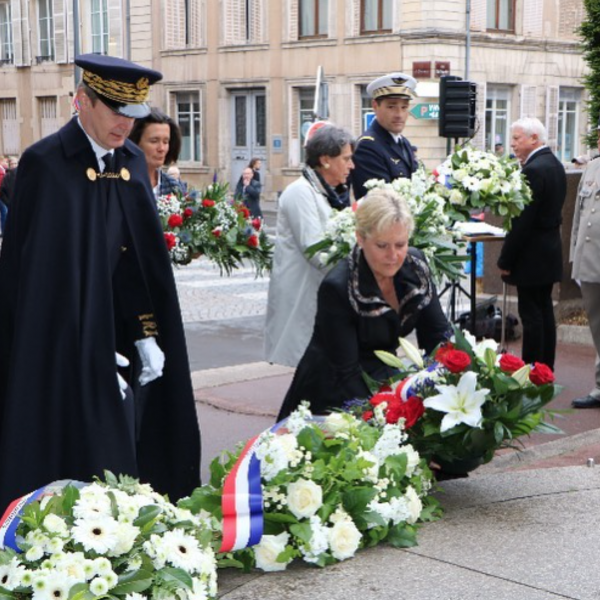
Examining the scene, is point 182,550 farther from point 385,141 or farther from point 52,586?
point 385,141

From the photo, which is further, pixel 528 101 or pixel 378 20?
pixel 528 101

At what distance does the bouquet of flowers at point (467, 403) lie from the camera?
15.3 ft

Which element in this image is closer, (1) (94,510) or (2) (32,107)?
(1) (94,510)

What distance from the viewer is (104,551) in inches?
129

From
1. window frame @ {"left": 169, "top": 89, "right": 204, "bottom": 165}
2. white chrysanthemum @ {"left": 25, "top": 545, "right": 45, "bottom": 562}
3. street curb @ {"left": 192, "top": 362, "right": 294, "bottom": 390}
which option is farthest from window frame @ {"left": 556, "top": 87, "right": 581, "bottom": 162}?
white chrysanthemum @ {"left": 25, "top": 545, "right": 45, "bottom": 562}

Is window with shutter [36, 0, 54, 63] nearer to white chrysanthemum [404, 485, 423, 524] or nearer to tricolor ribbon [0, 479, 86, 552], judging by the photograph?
white chrysanthemum [404, 485, 423, 524]

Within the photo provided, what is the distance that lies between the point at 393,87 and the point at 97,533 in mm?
4276

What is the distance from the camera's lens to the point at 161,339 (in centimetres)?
480

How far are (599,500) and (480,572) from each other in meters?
1.15

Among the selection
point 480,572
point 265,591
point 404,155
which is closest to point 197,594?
point 265,591

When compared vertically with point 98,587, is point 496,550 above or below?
below

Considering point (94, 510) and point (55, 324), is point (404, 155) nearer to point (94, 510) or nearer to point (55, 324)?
point (55, 324)

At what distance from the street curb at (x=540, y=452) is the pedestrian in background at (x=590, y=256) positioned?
88 cm

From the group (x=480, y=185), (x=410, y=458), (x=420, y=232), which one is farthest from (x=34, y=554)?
(x=480, y=185)
